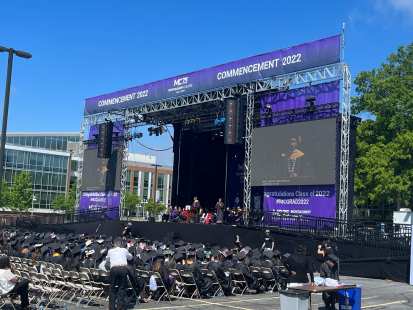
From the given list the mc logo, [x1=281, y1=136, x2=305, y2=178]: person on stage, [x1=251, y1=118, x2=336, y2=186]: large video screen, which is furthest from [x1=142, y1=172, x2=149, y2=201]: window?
[x1=281, y1=136, x2=305, y2=178]: person on stage

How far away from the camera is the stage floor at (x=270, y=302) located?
1254 centimetres

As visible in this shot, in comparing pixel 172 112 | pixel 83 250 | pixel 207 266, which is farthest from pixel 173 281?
pixel 172 112

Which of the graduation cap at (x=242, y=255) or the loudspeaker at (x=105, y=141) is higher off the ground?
the loudspeaker at (x=105, y=141)

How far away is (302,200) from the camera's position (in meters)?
25.0

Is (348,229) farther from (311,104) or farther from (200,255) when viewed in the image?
(200,255)

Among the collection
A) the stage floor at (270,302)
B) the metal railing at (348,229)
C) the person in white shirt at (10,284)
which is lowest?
the stage floor at (270,302)

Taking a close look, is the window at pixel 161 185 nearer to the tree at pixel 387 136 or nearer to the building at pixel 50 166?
the building at pixel 50 166

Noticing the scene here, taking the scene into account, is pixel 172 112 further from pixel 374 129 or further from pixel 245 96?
pixel 374 129

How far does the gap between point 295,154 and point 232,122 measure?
3.77 metres

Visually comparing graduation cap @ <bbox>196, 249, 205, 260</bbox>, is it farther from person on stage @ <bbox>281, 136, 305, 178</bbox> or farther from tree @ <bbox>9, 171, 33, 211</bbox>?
tree @ <bbox>9, 171, 33, 211</bbox>

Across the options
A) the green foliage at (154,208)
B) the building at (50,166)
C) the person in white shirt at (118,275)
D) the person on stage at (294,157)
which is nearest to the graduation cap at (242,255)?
the person in white shirt at (118,275)

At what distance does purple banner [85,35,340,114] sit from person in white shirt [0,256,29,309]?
1723 cm

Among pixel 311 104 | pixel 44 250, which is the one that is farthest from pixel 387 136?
pixel 44 250

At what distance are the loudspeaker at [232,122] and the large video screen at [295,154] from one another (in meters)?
0.98
